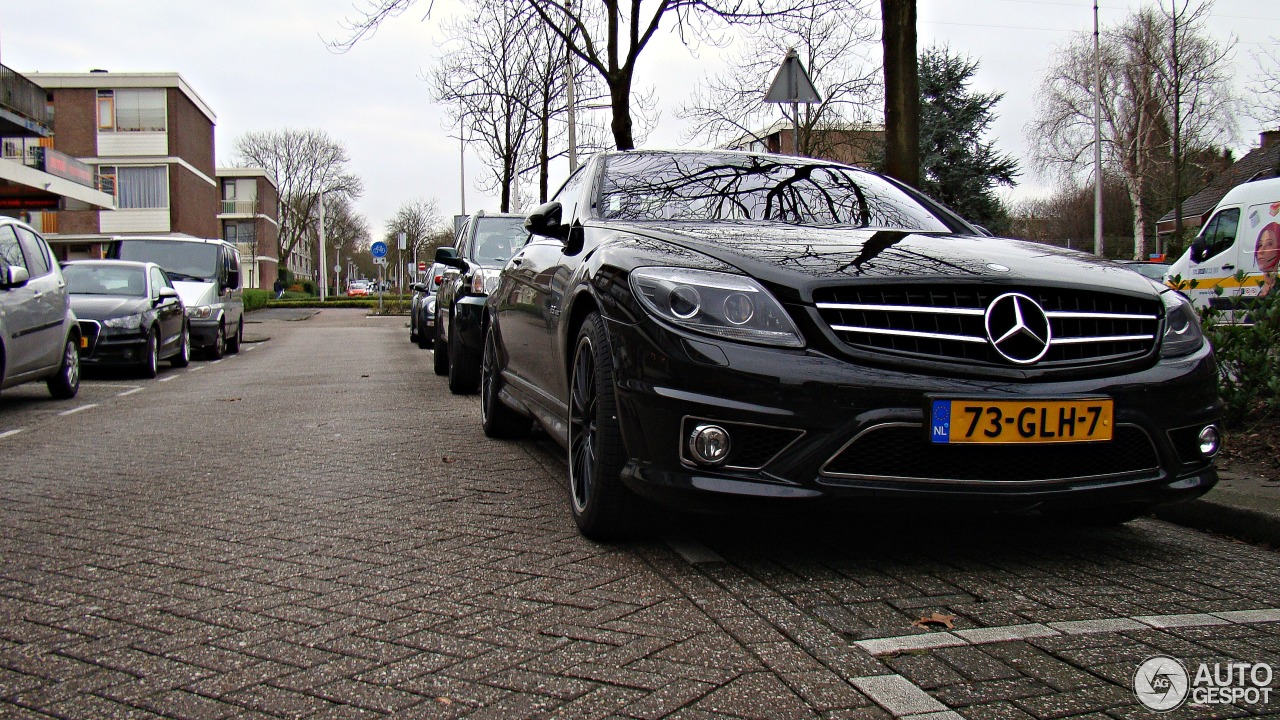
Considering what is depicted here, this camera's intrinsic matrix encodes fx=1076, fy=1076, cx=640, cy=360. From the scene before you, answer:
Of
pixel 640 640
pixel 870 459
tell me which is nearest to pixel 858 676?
pixel 640 640

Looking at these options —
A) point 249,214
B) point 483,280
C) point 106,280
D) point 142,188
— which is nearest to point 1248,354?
point 483,280

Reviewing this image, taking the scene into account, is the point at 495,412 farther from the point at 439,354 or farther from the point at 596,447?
the point at 439,354

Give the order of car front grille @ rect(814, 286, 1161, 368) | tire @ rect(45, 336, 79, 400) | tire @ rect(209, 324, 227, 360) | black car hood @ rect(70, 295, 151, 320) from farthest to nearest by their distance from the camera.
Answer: tire @ rect(209, 324, 227, 360)
black car hood @ rect(70, 295, 151, 320)
tire @ rect(45, 336, 79, 400)
car front grille @ rect(814, 286, 1161, 368)

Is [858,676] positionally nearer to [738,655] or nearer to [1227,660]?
[738,655]

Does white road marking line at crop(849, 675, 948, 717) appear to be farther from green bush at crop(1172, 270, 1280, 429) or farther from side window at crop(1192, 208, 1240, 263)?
side window at crop(1192, 208, 1240, 263)

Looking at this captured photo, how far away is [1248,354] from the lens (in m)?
5.30

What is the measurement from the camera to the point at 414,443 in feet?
21.5

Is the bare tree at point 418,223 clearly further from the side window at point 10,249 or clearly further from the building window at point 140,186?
the side window at point 10,249

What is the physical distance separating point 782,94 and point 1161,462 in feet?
23.2

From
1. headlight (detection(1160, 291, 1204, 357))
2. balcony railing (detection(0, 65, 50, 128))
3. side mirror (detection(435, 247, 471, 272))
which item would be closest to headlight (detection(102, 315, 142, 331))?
side mirror (detection(435, 247, 471, 272))

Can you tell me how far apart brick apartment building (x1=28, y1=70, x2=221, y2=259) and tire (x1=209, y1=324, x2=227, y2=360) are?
38.7 metres

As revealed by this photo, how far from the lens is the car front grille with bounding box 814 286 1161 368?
3268mm

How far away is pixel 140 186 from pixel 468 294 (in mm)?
50176

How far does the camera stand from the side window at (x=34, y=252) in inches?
377
